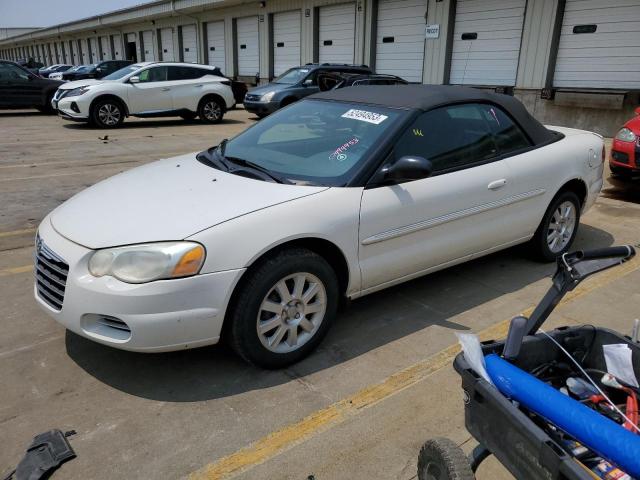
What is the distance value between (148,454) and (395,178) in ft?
6.60

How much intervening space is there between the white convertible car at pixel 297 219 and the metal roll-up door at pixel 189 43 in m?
28.7

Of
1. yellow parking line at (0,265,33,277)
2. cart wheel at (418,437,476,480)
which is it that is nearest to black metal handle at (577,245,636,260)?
cart wheel at (418,437,476,480)

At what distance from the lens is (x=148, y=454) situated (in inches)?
94.0

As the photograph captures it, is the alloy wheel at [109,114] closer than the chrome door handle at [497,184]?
No

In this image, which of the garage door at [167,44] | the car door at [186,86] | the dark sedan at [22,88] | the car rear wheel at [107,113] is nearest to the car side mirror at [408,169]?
the car rear wheel at [107,113]

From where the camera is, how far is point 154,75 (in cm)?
1381

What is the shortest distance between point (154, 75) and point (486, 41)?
926 centimetres

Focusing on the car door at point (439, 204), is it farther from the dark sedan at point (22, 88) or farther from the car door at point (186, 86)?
the dark sedan at point (22, 88)

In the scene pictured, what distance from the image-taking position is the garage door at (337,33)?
19594mm

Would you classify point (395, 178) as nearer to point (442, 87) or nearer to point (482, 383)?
point (442, 87)

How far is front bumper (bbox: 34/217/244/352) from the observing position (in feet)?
8.50

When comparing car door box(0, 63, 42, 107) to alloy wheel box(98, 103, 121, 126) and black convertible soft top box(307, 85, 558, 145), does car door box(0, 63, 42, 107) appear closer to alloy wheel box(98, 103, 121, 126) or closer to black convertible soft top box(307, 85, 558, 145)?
alloy wheel box(98, 103, 121, 126)

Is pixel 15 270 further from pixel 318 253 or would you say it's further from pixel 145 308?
pixel 318 253

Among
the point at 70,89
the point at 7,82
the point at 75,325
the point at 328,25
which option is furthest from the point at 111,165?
the point at 328,25
